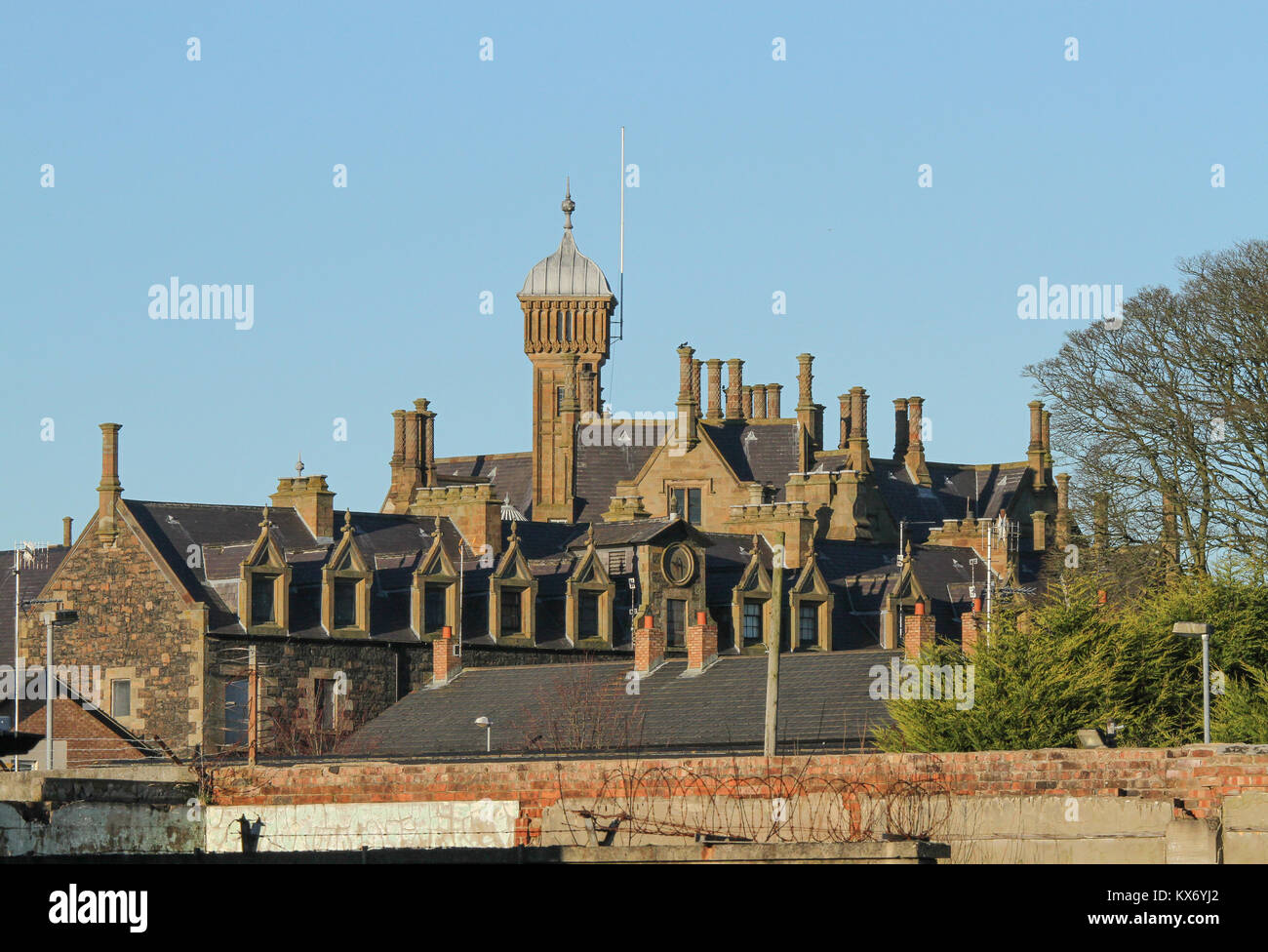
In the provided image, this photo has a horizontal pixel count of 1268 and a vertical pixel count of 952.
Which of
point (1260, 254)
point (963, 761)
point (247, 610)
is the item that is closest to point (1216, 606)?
point (1260, 254)

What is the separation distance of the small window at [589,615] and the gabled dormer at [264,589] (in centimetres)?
1016

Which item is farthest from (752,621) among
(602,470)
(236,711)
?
(602,470)

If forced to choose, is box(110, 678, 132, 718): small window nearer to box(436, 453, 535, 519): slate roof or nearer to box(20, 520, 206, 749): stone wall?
box(20, 520, 206, 749): stone wall

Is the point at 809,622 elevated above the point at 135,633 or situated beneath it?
elevated above

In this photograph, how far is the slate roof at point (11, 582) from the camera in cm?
9088

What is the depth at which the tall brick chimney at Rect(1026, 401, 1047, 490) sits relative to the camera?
11762cm

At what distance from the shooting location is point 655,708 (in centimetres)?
6612

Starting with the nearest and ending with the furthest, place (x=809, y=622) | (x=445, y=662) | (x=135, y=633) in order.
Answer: (x=445, y=662)
(x=135, y=633)
(x=809, y=622)

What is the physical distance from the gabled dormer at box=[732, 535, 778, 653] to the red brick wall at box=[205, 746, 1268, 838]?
169 feet

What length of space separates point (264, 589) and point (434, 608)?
225 inches

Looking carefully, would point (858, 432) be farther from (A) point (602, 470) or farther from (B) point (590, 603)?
(B) point (590, 603)

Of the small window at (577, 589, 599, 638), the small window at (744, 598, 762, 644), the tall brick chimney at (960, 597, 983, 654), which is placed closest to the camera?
the tall brick chimney at (960, 597, 983, 654)

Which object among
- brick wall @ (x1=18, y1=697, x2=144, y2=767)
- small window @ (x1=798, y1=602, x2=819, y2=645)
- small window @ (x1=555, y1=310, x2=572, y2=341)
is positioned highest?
small window @ (x1=555, y1=310, x2=572, y2=341)

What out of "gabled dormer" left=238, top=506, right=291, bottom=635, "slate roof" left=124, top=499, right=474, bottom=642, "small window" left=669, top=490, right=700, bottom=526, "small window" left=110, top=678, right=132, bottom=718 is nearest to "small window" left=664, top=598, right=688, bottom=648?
"slate roof" left=124, top=499, right=474, bottom=642
